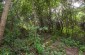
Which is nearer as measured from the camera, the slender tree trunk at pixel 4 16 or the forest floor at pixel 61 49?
the slender tree trunk at pixel 4 16

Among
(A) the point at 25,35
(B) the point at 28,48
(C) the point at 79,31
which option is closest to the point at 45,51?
(B) the point at 28,48

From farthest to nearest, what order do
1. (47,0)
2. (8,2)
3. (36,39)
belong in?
1. (47,0)
2. (36,39)
3. (8,2)

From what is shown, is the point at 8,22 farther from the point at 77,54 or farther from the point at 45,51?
the point at 77,54

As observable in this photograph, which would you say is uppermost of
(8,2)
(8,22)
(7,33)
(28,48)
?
(8,2)

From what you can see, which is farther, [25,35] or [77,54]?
[25,35]

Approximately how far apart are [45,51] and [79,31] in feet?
22.0

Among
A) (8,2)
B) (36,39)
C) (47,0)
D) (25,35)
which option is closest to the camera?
(8,2)

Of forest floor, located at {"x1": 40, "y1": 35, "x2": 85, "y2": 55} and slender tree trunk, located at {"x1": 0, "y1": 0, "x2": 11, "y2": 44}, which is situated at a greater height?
slender tree trunk, located at {"x1": 0, "y1": 0, "x2": 11, "y2": 44}

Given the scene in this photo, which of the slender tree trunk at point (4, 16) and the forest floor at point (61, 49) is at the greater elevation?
the slender tree trunk at point (4, 16)

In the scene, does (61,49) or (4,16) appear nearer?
(4,16)

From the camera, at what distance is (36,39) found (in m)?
9.55

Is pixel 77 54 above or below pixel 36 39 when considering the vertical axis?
below

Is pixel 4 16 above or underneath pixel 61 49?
above

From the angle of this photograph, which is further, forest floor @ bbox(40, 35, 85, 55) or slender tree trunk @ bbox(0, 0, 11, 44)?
forest floor @ bbox(40, 35, 85, 55)
